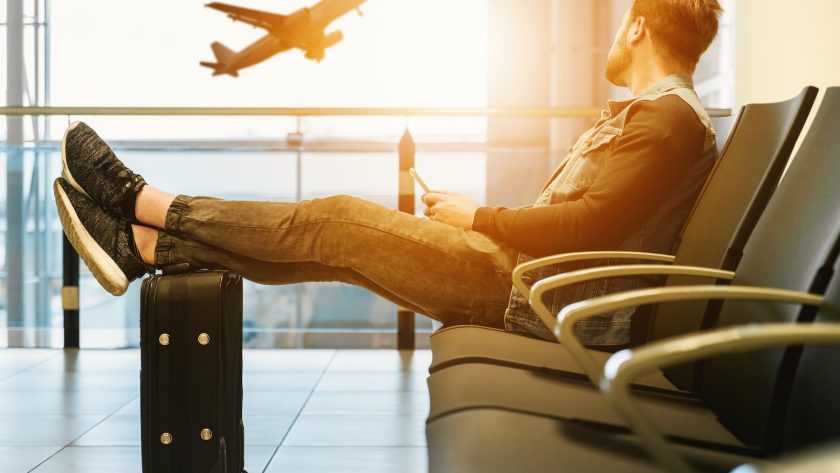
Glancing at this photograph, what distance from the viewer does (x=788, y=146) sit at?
1241 millimetres

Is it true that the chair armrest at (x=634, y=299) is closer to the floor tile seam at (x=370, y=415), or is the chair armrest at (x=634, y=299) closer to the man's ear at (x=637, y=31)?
the man's ear at (x=637, y=31)

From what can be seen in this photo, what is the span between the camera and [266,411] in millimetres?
2412

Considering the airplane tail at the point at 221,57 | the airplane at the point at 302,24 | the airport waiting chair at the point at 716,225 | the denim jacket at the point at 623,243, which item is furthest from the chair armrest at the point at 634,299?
the airplane tail at the point at 221,57

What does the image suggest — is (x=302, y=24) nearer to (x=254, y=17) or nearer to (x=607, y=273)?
(x=254, y=17)

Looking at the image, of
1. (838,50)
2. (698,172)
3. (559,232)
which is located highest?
(838,50)

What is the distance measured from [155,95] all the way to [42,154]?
702 cm

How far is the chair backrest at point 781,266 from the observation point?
93cm

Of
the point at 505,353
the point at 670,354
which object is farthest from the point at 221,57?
the point at 670,354

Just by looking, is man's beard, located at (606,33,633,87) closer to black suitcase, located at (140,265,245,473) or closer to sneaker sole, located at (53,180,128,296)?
black suitcase, located at (140,265,245,473)

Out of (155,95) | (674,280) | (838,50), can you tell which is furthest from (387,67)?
(674,280)

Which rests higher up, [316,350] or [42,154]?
[42,154]

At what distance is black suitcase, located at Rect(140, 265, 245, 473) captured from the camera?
160 centimetres

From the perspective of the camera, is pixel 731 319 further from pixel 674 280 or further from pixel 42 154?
pixel 42 154

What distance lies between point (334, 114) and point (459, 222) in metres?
1.72
